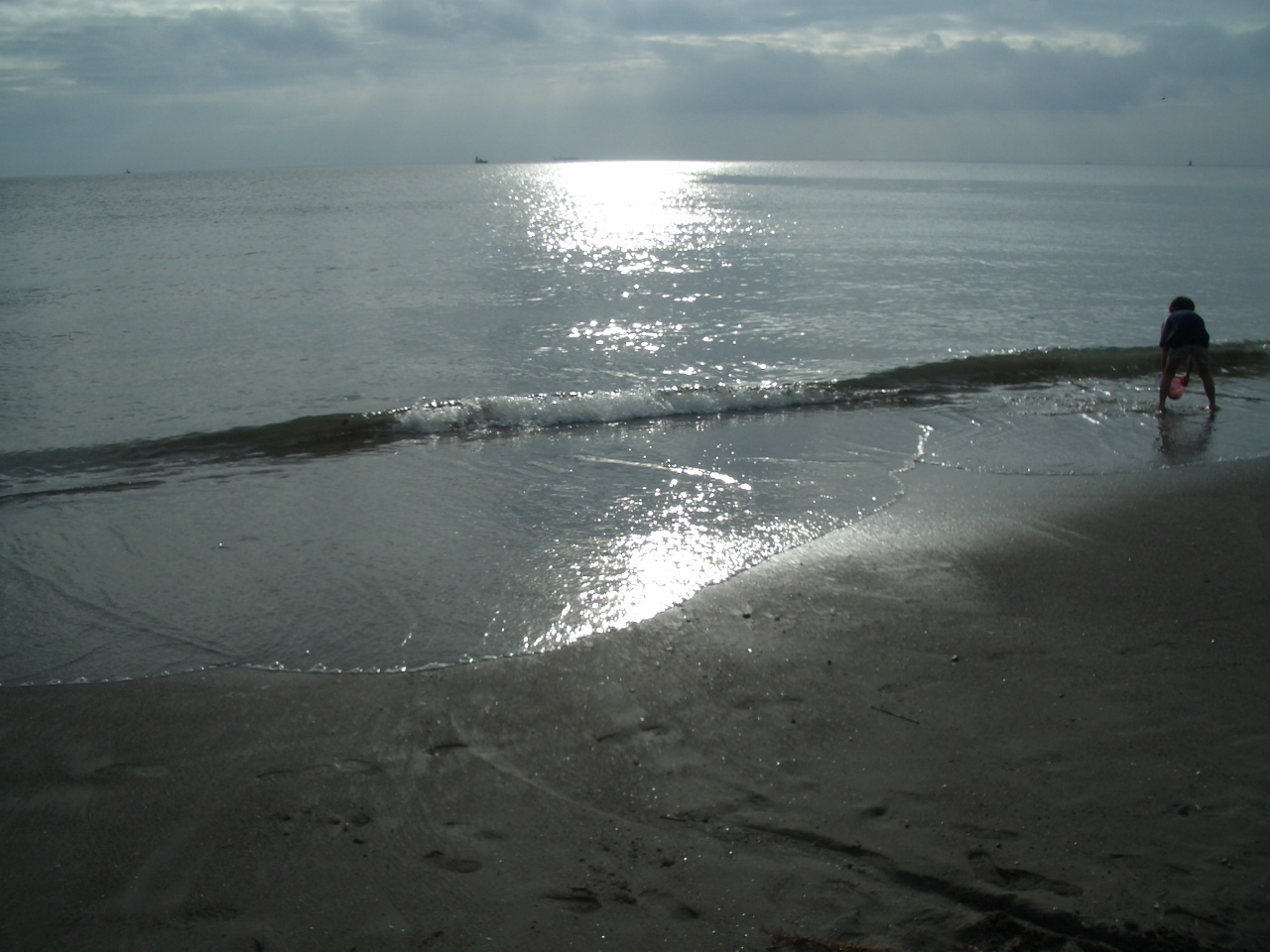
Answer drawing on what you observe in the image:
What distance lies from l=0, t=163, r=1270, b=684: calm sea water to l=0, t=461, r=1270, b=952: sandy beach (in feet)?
2.14

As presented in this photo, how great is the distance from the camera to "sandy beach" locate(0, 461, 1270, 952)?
313 cm

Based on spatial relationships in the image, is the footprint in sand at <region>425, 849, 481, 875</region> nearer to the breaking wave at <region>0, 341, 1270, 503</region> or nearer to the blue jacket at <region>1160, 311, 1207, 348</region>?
the breaking wave at <region>0, 341, 1270, 503</region>

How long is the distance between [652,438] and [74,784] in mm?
7459

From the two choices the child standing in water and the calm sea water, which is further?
the child standing in water

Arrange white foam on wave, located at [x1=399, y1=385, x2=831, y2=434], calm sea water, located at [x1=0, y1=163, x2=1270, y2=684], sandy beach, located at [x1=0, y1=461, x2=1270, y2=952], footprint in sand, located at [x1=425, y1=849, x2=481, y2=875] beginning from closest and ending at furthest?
sandy beach, located at [x1=0, y1=461, x2=1270, y2=952], footprint in sand, located at [x1=425, y1=849, x2=481, y2=875], calm sea water, located at [x1=0, y1=163, x2=1270, y2=684], white foam on wave, located at [x1=399, y1=385, x2=831, y2=434]

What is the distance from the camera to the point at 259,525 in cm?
754

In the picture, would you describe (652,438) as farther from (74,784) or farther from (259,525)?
(74,784)

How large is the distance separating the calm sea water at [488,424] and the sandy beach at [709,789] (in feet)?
2.14

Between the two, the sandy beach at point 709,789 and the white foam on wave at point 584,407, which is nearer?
the sandy beach at point 709,789

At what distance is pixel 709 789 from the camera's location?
12.5 ft

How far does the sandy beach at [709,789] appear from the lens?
313 centimetres

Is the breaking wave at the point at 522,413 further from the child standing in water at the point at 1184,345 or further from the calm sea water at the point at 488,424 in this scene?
the child standing in water at the point at 1184,345

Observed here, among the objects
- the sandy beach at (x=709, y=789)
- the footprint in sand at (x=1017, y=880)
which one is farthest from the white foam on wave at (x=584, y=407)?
the footprint in sand at (x=1017, y=880)

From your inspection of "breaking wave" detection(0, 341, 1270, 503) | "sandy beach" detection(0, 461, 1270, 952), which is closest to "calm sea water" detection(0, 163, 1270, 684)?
"breaking wave" detection(0, 341, 1270, 503)
